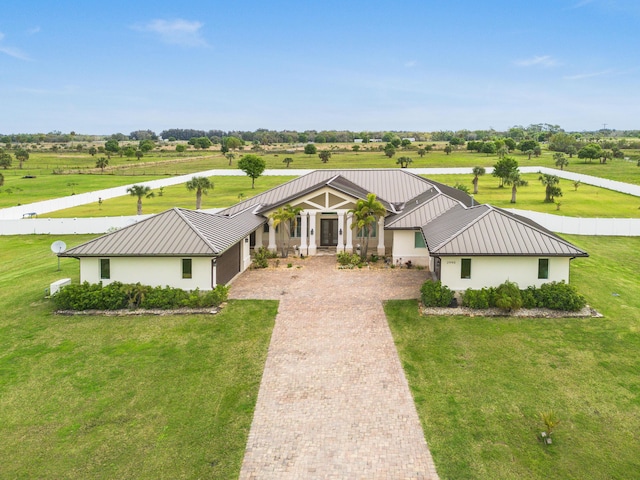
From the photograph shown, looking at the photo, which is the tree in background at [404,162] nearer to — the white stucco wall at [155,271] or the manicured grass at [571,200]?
the manicured grass at [571,200]

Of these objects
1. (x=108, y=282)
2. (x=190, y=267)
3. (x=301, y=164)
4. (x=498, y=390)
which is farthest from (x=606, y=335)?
(x=301, y=164)

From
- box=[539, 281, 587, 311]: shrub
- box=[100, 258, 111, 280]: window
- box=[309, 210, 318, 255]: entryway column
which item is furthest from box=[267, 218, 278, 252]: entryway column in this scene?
box=[539, 281, 587, 311]: shrub

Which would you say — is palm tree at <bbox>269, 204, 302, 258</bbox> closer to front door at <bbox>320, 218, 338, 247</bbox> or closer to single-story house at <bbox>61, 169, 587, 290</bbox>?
single-story house at <bbox>61, 169, 587, 290</bbox>

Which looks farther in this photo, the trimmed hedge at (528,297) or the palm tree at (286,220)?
the palm tree at (286,220)

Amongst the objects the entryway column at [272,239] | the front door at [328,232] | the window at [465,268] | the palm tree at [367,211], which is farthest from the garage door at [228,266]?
the window at [465,268]

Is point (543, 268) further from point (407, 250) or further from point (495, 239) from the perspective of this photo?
point (407, 250)
